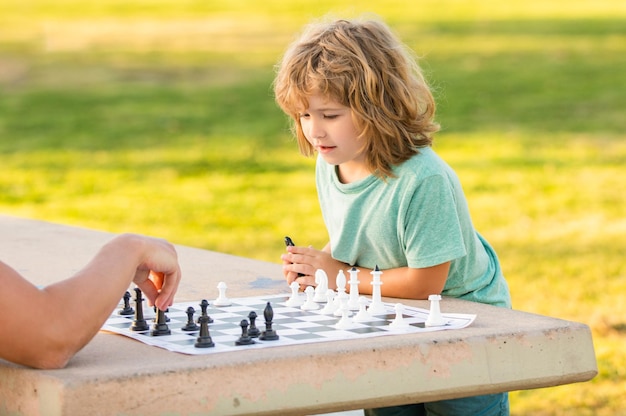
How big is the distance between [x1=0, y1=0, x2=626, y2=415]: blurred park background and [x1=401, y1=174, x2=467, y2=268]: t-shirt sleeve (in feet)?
3.70

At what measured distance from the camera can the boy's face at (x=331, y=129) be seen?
3.66 meters

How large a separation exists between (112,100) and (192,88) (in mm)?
1254

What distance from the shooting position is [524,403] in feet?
17.7

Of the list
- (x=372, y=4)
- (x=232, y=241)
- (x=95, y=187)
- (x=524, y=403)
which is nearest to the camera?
(x=524, y=403)

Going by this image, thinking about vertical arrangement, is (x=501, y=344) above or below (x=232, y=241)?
below

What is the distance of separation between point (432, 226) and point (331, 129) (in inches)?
17.4

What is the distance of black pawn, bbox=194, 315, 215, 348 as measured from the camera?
9.30ft

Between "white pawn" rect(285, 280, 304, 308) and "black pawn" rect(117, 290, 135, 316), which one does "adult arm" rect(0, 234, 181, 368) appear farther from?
"white pawn" rect(285, 280, 304, 308)

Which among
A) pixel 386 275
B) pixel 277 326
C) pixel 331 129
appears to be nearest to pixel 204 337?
pixel 277 326

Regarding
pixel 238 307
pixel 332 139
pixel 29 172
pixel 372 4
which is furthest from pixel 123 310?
pixel 372 4

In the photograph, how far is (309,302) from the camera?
3404mm

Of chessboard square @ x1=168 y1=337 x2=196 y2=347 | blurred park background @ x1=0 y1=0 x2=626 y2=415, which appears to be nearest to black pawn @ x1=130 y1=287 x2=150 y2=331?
chessboard square @ x1=168 y1=337 x2=196 y2=347

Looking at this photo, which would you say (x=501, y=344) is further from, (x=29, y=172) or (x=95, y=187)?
(x=29, y=172)

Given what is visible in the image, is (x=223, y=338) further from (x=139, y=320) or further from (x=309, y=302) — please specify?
(x=309, y=302)
